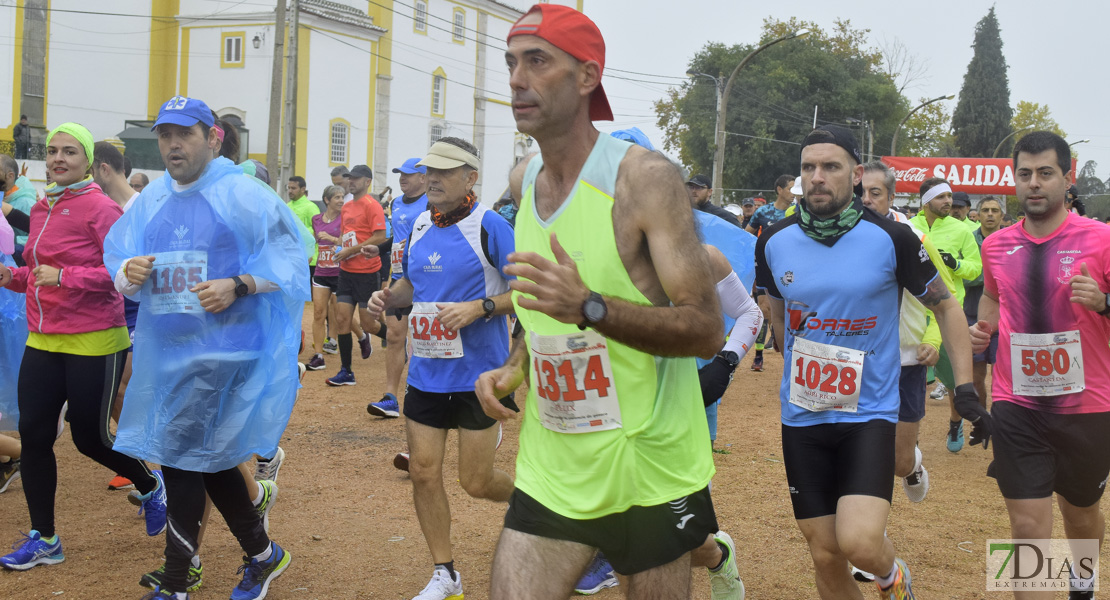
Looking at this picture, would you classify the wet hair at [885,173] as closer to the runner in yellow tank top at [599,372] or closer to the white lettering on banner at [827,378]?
the white lettering on banner at [827,378]

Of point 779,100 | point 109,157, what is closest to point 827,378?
point 109,157

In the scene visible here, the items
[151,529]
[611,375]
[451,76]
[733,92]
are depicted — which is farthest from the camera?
[733,92]

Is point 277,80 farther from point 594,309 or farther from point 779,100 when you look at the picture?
point 779,100

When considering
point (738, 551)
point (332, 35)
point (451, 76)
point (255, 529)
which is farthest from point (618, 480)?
point (451, 76)

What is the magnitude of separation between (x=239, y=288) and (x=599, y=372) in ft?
7.67

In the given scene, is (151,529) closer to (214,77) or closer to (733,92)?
(214,77)

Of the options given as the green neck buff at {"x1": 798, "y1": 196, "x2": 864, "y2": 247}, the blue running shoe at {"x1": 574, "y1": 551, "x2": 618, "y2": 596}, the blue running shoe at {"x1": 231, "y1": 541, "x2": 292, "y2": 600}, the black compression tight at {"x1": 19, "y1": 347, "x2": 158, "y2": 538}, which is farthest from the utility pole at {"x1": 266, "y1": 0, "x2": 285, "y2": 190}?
the green neck buff at {"x1": 798, "y1": 196, "x2": 864, "y2": 247}

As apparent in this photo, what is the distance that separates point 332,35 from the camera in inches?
1777

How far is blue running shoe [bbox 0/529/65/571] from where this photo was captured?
197 inches

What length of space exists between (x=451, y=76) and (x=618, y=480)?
176 ft

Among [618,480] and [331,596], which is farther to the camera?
[331,596]

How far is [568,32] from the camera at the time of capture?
8.89 feet

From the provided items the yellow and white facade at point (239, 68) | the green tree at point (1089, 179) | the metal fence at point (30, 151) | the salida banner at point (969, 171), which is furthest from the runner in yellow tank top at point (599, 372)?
the green tree at point (1089, 179)

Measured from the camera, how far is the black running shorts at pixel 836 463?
12.4 ft
